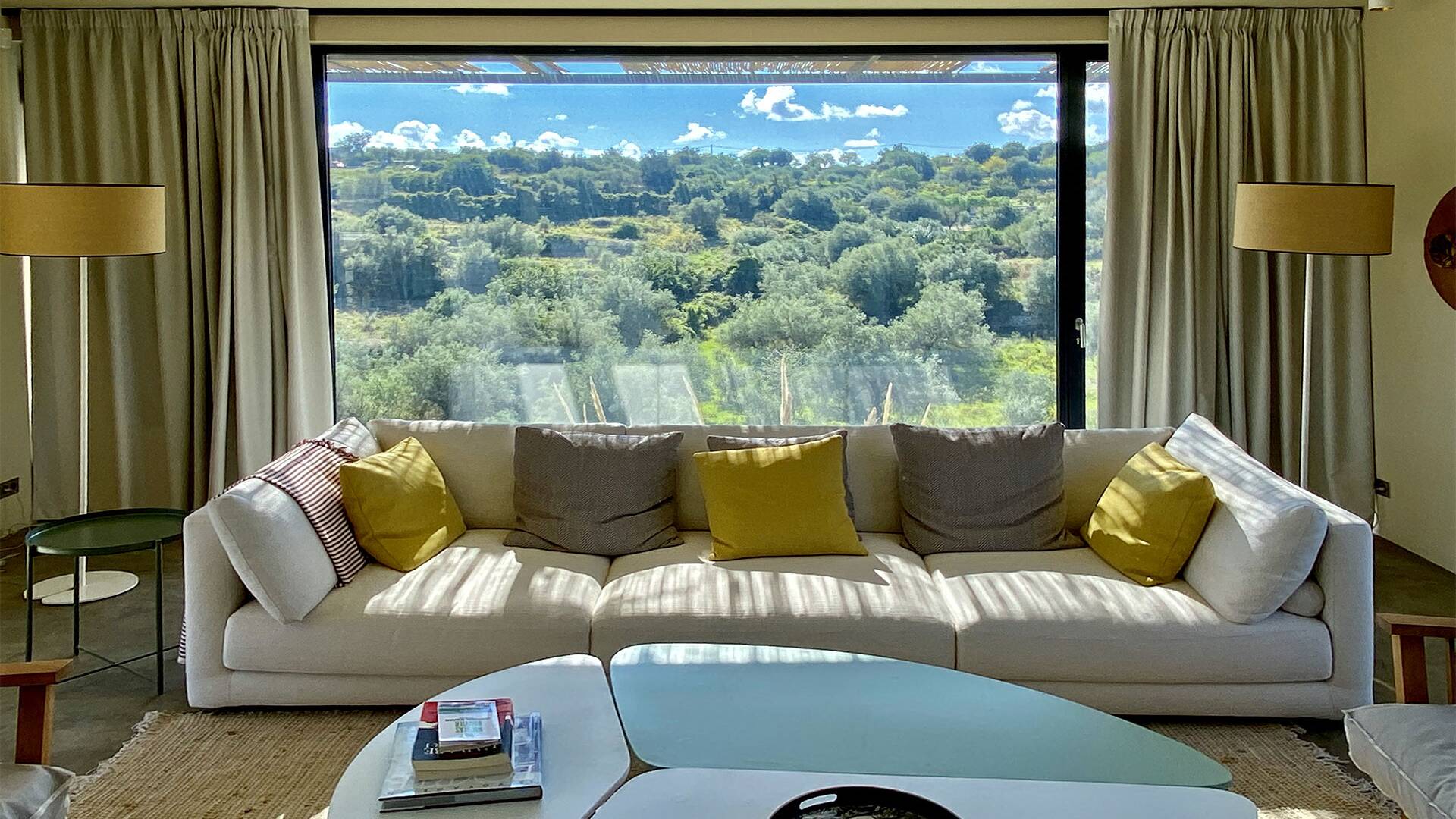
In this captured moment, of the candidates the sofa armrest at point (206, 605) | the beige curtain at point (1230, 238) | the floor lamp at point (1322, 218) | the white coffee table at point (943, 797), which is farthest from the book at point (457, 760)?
the beige curtain at point (1230, 238)

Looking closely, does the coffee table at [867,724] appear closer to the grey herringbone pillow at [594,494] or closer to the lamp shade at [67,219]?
the grey herringbone pillow at [594,494]

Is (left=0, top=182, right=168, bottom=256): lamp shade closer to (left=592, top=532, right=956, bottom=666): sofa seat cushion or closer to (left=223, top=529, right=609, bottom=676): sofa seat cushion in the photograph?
(left=223, top=529, right=609, bottom=676): sofa seat cushion

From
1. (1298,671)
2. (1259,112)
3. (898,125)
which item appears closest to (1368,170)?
(1259,112)

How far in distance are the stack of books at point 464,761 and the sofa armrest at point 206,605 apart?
1.14 m

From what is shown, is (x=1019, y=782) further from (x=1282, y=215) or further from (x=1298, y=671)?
(x=1282, y=215)

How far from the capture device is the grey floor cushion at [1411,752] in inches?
90.6

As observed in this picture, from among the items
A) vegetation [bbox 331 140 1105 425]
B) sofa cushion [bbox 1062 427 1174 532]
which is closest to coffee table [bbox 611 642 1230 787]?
sofa cushion [bbox 1062 427 1174 532]

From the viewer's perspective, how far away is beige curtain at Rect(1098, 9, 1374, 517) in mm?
5359

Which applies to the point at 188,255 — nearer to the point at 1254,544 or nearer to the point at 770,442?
the point at 770,442

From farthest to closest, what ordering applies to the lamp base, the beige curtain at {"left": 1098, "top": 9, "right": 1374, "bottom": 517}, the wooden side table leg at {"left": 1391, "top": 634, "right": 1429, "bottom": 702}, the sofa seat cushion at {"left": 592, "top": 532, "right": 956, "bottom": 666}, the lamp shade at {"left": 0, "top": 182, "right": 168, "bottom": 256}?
the beige curtain at {"left": 1098, "top": 9, "right": 1374, "bottom": 517} → the lamp base → the lamp shade at {"left": 0, "top": 182, "right": 168, "bottom": 256} → the sofa seat cushion at {"left": 592, "top": 532, "right": 956, "bottom": 666} → the wooden side table leg at {"left": 1391, "top": 634, "right": 1429, "bottom": 702}

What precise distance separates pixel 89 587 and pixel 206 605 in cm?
163

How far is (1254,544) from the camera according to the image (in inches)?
133

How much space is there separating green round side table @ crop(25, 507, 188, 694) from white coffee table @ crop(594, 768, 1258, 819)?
1.98 metres

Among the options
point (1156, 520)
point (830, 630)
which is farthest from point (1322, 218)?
point (830, 630)
